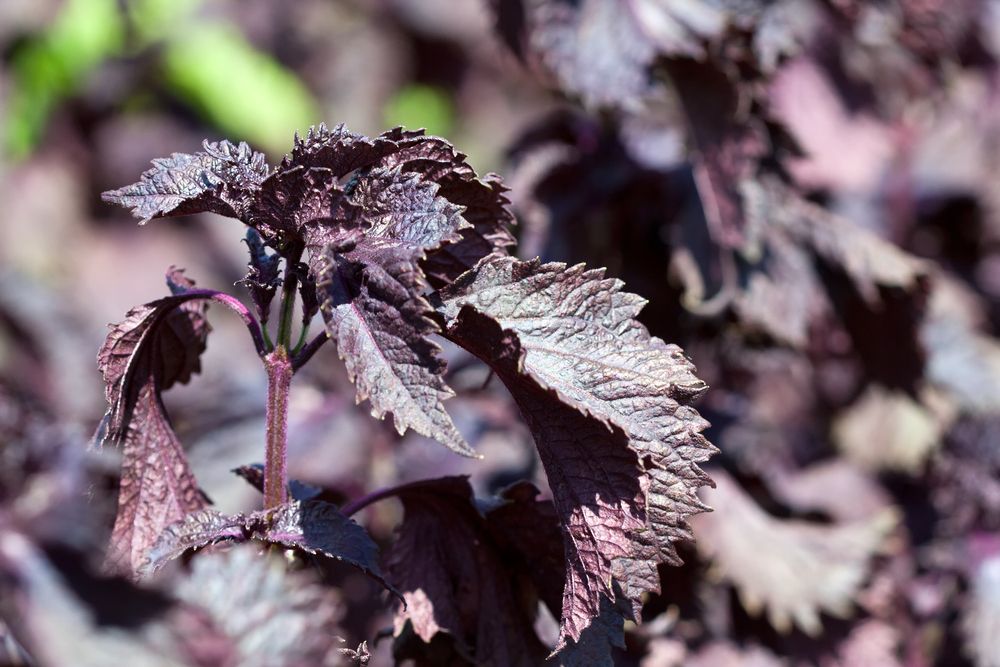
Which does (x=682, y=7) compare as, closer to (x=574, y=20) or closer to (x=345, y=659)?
(x=574, y=20)

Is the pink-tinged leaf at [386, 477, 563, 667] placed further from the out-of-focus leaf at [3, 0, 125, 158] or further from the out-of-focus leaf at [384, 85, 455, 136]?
the out-of-focus leaf at [3, 0, 125, 158]

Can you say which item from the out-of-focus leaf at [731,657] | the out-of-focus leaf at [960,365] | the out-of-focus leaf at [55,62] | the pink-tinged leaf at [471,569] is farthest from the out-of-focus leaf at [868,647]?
the out-of-focus leaf at [55,62]

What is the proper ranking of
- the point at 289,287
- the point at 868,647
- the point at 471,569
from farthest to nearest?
1. the point at 868,647
2. the point at 471,569
3. the point at 289,287

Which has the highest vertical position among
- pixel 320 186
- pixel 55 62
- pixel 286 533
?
pixel 55 62

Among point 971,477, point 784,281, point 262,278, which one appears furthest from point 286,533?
point 971,477

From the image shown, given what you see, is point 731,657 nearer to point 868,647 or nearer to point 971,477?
point 868,647

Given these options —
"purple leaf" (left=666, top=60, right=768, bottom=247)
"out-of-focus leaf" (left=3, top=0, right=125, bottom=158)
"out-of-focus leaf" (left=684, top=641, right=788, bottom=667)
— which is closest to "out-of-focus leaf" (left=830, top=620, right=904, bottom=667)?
"out-of-focus leaf" (left=684, top=641, right=788, bottom=667)

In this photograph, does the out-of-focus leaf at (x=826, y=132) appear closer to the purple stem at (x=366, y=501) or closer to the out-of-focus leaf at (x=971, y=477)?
the out-of-focus leaf at (x=971, y=477)

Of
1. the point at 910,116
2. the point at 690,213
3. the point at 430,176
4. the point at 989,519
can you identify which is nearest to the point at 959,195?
the point at 910,116
